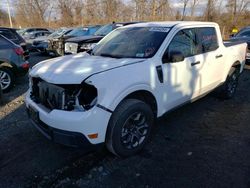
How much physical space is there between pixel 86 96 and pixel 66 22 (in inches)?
1679

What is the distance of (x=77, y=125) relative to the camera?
2.49m

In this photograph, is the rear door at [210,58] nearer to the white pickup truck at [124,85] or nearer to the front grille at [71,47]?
the white pickup truck at [124,85]

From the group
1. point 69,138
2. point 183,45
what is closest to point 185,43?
point 183,45

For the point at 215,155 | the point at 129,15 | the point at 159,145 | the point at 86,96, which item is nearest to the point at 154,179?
the point at 159,145

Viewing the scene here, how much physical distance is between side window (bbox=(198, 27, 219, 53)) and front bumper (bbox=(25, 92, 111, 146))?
259 centimetres

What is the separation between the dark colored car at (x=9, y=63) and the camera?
610 cm

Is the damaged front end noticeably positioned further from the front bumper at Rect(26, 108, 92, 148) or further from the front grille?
the front grille

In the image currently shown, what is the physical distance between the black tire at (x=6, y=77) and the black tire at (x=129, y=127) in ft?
14.8

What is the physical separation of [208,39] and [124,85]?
2.53 m

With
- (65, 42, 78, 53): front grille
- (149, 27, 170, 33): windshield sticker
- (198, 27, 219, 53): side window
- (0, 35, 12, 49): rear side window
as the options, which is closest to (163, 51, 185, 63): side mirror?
(149, 27, 170, 33): windshield sticker

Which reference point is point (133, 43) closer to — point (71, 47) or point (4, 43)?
point (4, 43)

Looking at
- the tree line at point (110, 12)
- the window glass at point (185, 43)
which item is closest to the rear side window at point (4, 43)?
the window glass at point (185, 43)

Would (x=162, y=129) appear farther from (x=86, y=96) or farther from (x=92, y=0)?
(x=92, y=0)

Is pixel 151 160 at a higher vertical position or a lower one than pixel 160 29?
lower
